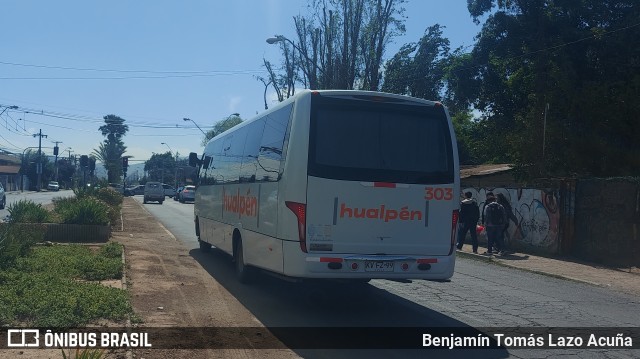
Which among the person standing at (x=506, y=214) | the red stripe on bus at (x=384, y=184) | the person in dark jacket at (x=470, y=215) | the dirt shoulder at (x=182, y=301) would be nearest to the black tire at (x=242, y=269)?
the dirt shoulder at (x=182, y=301)

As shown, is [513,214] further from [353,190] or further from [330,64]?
[330,64]

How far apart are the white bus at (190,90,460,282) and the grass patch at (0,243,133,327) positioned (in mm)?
2294

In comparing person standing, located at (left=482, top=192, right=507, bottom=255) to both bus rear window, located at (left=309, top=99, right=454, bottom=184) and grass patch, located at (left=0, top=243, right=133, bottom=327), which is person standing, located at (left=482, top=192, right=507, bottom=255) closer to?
bus rear window, located at (left=309, top=99, right=454, bottom=184)

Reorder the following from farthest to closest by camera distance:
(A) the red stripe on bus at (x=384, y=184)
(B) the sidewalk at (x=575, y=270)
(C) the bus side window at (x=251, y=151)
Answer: (B) the sidewalk at (x=575, y=270) < (C) the bus side window at (x=251, y=151) < (A) the red stripe on bus at (x=384, y=184)

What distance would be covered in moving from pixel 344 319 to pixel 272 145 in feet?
9.37

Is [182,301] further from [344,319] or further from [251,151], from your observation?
[251,151]

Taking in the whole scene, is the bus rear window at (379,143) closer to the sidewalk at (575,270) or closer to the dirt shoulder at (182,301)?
the dirt shoulder at (182,301)

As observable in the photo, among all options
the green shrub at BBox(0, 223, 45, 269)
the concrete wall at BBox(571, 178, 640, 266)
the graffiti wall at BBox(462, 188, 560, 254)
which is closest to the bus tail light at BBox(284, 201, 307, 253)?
the green shrub at BBox(0, 223, 45, 269)

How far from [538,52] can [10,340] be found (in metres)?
24.3

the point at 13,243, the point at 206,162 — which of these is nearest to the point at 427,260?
the point at 13,243

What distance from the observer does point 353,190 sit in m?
8.03

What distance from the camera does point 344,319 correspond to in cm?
830

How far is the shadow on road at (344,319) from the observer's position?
674 cm

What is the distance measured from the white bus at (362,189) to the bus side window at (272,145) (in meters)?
0.05
